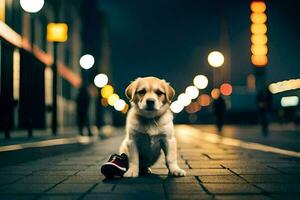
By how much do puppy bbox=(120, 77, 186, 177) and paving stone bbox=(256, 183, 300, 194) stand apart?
4.05 feet

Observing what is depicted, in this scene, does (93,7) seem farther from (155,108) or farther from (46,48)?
(155,108)

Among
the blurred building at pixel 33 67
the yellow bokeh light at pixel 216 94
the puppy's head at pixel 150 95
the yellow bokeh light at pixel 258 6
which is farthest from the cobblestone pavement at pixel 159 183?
the yellow bokeh light at pixel 258 6

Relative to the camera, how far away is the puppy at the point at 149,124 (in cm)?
579

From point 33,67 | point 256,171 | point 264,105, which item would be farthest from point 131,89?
point 33,67

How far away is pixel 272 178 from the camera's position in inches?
235

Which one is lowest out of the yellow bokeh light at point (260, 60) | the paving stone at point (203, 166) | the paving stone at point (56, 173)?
the paving stone at point (203, 166)

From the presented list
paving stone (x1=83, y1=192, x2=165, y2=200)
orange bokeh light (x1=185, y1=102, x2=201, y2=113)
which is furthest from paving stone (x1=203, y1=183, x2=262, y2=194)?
orange bokeh light (x1=185, y1=102, x2=201, y2=113)

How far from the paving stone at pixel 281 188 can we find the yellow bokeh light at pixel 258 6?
35639 millimetres

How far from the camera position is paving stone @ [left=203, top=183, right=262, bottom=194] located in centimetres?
483

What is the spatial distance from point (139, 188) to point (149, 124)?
997 millimetres

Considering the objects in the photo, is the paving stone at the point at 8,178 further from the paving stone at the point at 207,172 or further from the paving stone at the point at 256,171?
the paving stone at the point at 256,171

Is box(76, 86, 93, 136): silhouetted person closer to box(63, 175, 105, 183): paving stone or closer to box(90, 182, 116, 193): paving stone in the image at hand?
box(63, 175, 105, 183): paving stone

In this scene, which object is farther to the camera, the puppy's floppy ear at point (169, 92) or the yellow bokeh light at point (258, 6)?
the yellow bokeh light at point (258, 6)

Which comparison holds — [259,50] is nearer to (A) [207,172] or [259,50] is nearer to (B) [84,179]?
(A) [207,172]
